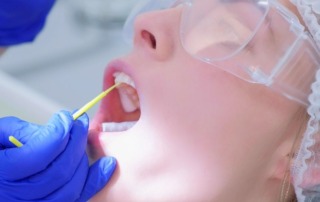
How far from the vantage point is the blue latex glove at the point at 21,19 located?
5.00 ft

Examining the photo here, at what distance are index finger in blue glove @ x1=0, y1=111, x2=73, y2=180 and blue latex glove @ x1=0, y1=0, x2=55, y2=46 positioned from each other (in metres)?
0.69

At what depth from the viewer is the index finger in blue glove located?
0.88 meters

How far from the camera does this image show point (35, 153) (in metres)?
0.88

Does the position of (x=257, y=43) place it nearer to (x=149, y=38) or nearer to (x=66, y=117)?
(x=149, y=38)

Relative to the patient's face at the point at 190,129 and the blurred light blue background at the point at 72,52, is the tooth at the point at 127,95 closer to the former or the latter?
the patient's face at the point at 190,129

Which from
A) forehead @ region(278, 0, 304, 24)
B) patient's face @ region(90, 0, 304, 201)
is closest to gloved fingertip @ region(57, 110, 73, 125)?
patient's face @ region(90, 0, 304, 201)

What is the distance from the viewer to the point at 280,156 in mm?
988

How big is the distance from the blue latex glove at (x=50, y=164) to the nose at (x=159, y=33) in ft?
0.60

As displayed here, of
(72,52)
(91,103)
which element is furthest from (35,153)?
(72,52)

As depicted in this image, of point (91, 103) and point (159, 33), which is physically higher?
point (159, 33)

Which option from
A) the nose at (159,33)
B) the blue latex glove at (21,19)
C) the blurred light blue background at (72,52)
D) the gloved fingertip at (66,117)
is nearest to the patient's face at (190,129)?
the nose at (159,33)

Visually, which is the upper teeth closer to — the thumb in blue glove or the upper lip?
the upper lip

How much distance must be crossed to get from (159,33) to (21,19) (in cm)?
75

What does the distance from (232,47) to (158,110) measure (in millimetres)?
173
